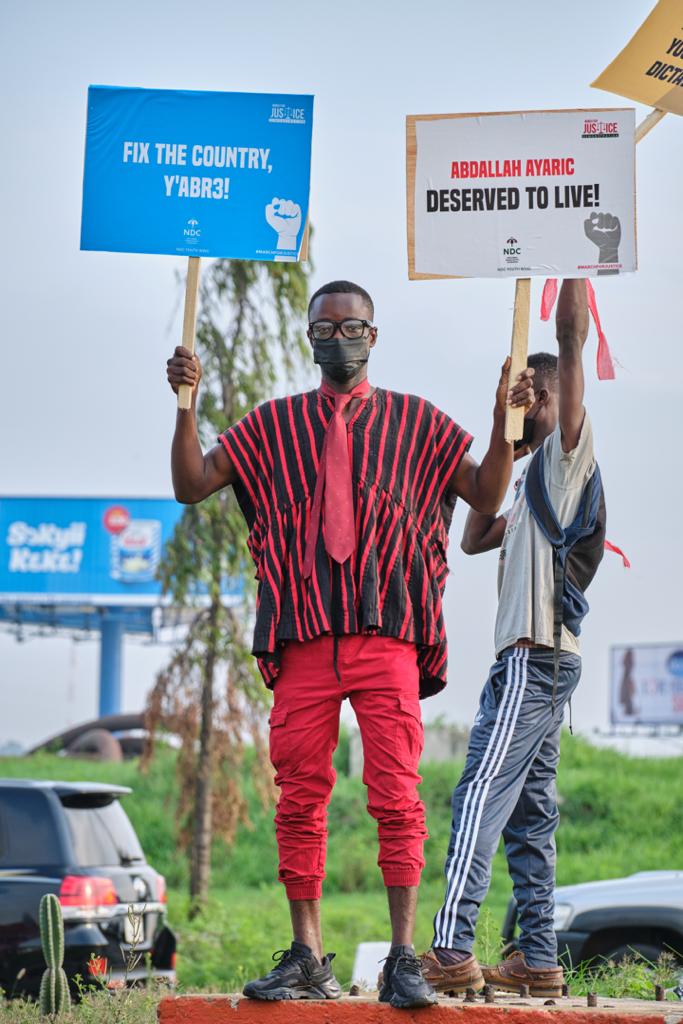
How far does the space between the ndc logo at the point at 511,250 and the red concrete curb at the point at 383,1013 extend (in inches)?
96.7

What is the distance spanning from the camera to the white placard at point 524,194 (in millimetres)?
5023

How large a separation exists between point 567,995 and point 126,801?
1846 centimetres

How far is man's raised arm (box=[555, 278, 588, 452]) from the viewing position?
16.4 ft

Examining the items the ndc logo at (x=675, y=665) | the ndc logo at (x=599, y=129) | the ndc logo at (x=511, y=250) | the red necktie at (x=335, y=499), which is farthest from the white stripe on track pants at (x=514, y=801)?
the ndc logo at (x=675, y=665)

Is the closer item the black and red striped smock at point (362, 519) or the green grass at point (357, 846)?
the black and red striped smock at point (362, 519)

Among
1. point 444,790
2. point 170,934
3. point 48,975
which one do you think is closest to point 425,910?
point 444,790

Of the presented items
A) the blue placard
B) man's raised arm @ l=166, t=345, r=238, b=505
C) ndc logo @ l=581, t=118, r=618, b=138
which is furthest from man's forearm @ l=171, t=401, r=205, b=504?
ndc logo @ l=581, t=118, r=618, b=138

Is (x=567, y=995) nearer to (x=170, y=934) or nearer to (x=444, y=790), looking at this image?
(x=170, y=934)

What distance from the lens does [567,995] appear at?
16.3 feet

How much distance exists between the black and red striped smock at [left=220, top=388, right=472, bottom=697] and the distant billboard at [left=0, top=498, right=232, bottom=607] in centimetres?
3312

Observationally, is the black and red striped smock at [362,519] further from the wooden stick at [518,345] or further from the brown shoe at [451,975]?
the brown shoe at [451,975]

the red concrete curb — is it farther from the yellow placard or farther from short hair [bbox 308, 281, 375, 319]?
the yellow placard

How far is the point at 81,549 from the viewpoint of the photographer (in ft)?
129

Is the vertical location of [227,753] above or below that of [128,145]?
below
